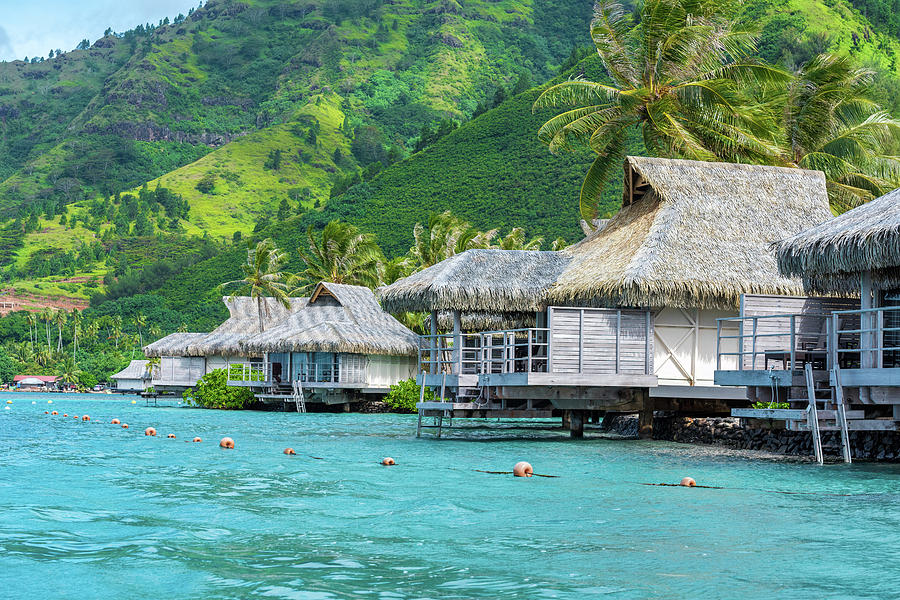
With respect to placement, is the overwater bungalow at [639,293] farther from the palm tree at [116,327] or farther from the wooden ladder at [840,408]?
the palm tree at [116,327]

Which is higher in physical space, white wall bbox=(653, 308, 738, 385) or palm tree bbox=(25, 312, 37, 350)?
palm tree bbox=(25, 312, 37, 350)

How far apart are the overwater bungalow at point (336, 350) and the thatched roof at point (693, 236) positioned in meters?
16.1

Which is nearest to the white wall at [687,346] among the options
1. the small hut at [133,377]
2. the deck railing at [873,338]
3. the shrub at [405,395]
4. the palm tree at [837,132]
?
the deck railing at [873,338]

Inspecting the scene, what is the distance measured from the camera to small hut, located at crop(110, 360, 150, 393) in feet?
226

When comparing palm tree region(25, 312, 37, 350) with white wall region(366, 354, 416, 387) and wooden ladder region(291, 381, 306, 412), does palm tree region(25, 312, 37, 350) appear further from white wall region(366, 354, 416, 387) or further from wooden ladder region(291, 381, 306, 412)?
white wall region(366, 354, 416, 387)

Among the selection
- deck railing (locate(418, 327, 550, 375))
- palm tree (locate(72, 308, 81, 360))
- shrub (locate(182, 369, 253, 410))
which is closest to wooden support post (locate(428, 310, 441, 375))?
deck railing (locate(418, 327, 550, 375))

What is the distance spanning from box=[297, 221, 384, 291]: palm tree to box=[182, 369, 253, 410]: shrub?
6.96 metres

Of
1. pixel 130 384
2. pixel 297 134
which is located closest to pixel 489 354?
pixel 130 384

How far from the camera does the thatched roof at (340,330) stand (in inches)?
1432

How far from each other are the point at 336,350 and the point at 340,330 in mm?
849

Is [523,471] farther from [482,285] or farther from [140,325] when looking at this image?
[140,325]

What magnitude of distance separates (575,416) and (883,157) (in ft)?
47.6

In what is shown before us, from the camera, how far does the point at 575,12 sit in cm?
14900

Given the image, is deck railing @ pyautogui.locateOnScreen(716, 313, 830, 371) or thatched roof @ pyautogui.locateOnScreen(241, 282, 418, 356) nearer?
deck railing @ pyautogui.locateOnScreen(716, 313, 830, 371)
